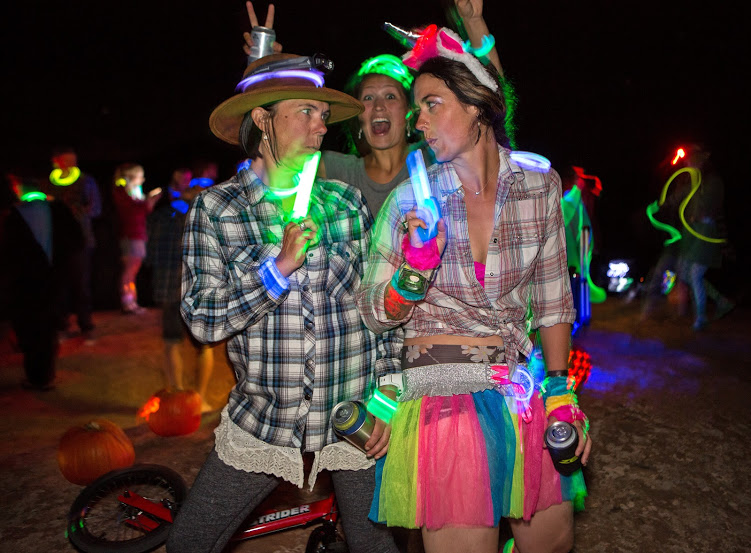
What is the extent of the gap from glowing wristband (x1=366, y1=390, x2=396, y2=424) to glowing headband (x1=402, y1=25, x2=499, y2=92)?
4.00 ft

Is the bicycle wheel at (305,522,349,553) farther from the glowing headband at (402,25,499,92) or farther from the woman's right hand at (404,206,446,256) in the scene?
the glowing headband at (402,25,499,92)

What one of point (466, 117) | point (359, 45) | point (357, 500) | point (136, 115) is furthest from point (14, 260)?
point (136, 115)

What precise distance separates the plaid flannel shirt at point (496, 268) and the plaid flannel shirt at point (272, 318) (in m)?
0.17

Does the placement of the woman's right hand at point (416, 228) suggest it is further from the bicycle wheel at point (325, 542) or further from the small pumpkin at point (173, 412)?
the small pumpkin at point (173, 412)

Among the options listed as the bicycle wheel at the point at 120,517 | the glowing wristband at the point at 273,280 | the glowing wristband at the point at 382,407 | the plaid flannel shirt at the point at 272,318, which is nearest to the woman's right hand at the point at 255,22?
the plaid flannel shirt at the point at 272,318

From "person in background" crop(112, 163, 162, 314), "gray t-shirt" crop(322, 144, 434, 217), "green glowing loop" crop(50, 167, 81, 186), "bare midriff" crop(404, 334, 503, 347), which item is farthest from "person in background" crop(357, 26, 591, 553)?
"person in background" crop(112, 163, 162, 314)

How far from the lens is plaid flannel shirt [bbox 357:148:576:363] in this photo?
2.03 m

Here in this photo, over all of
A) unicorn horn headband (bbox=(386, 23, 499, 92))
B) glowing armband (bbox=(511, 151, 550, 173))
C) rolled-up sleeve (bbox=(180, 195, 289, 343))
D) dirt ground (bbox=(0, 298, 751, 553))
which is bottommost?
dirt ground (bbox=(0, 298, 751, 553))

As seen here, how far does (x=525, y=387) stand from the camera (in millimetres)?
2057

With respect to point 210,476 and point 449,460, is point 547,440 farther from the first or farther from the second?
point 210,476

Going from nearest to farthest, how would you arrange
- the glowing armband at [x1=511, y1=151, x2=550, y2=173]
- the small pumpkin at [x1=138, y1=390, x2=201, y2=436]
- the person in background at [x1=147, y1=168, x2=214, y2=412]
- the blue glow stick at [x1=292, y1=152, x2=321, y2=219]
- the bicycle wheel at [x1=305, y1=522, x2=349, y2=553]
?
the blue glow stick at [x1=292, y1=152, x2=321, y2=219] < the glowing armband at [x1=511, y1=151, x2=550, y2=173] < the bicycle wheel at [x1=305, y1=522, x2=349, y2=553] < the small pumpkin at [x1=138, y1=390, x2=201, y2=436] < the person in background at [x1=147, y1=168, x2=214, y2=412]

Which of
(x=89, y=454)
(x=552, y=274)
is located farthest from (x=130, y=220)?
(x=552, y=274)

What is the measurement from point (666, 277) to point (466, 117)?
8.76m

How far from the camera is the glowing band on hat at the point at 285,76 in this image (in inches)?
88.2
